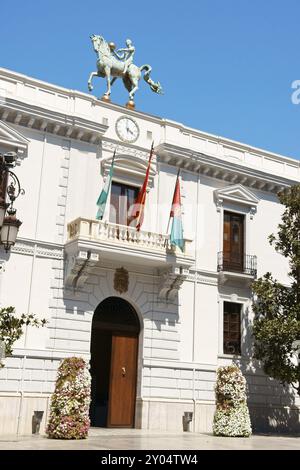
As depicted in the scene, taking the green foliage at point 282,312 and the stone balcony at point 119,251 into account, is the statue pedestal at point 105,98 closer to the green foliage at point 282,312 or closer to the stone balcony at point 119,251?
the stone balcony at point 119,251

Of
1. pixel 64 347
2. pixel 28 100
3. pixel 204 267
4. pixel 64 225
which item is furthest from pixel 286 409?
pixel 28 100

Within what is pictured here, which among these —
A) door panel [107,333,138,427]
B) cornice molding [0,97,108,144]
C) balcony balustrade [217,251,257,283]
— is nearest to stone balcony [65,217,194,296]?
balcony balustrade [217,251,257,283]

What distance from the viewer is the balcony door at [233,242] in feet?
82.8

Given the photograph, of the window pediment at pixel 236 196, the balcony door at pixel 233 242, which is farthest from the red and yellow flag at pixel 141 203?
the balcony door at pixel 233 242

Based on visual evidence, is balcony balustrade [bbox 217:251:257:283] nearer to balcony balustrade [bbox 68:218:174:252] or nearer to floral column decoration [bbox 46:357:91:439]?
balcony balustrade [bbox 68:218:174:252]

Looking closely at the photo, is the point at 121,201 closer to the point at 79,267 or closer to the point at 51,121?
the point at 79,267

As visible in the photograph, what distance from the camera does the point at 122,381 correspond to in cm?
2211

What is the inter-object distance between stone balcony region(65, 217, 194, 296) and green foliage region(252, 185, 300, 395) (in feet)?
11.3

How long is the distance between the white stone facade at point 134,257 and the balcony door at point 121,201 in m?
0.34

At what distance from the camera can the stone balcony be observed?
20719 millimetres

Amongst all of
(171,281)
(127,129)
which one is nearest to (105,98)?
(127,129)

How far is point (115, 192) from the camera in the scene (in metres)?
23.3

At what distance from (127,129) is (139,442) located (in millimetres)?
12049
